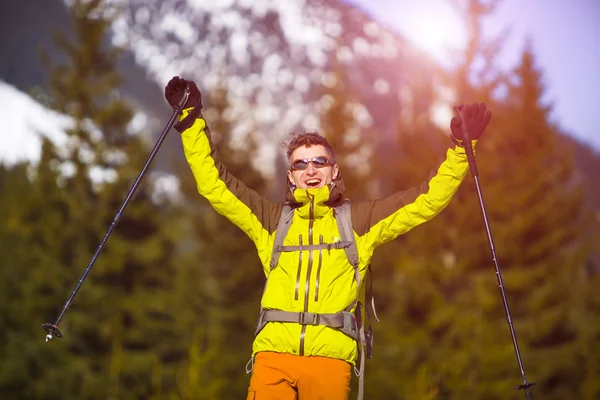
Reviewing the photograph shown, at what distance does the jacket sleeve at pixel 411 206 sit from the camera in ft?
15.0

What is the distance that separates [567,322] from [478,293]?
392 centimetres

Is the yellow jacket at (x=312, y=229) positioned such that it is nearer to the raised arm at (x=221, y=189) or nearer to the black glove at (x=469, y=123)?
the raised arm at (x=221, y=189)

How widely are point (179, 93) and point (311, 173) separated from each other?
1082 millimetres

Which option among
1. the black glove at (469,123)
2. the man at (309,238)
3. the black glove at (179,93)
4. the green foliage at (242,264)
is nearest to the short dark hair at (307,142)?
the man at (309,238)

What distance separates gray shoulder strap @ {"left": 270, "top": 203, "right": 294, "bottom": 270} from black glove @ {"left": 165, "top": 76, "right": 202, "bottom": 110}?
98 cm

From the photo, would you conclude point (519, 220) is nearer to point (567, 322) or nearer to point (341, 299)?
point (567, 322)

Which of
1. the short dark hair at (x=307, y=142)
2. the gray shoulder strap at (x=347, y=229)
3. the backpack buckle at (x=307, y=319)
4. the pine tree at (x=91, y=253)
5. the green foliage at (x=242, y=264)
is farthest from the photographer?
the pine tree at (x=91, y=253)

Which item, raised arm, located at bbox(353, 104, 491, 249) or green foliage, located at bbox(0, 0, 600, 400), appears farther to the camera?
green foliage, located at bbox(0, 0, 600, 400)

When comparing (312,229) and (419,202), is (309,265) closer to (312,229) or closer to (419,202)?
(312,229)

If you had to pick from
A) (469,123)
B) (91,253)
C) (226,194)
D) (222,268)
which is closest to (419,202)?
(469,123)

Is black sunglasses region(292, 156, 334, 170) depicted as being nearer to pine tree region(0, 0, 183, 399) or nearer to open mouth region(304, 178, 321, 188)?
open mouth region(304, 178, 321, 188)

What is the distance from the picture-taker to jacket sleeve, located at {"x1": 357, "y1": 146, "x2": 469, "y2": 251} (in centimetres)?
457

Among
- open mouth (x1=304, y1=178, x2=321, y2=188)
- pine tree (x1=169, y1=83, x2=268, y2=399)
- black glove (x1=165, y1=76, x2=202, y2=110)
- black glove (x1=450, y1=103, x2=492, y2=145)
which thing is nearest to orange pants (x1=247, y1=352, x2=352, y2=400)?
open mouth (x1=304, y1=178, x2=321, y2=188)

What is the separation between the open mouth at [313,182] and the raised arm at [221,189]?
25cm
